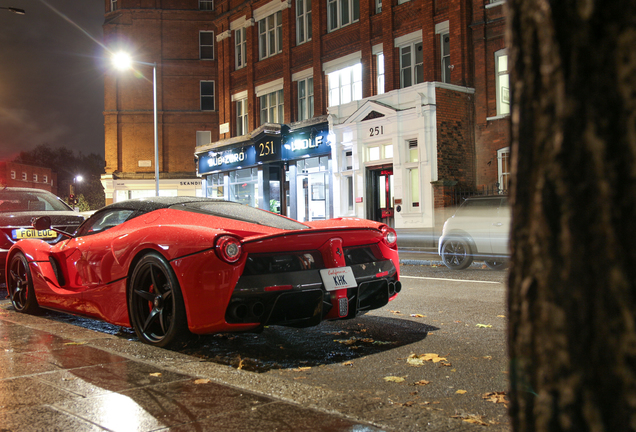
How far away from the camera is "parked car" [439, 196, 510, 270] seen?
11.5 metres

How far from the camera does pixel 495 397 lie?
3.37 meters

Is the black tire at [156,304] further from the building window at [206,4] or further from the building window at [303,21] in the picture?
the building window at [206,4]

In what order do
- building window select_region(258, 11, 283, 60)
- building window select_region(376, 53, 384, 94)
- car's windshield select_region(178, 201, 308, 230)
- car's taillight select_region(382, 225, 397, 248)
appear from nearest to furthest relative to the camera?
car's windshield select_region(178, 201, 308, 230) → car's taillight select_region(382, 225, 397, 248) → building window select_region(376, 53, 384, 94) → building window select_region(258, 11, 283, 60)

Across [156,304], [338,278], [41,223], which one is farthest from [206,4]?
[338,278]

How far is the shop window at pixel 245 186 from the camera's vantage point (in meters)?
28.6

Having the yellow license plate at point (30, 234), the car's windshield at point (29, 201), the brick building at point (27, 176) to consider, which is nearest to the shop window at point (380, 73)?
the car's windshield at point (29, 201)

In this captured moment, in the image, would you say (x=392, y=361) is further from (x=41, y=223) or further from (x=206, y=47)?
(x=206, y=47)

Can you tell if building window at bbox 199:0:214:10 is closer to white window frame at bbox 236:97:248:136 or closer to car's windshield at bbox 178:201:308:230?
white window frame at bbox 236:97:248:136

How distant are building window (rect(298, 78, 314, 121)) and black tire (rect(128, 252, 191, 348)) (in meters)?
21.2

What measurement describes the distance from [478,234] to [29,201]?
873cm

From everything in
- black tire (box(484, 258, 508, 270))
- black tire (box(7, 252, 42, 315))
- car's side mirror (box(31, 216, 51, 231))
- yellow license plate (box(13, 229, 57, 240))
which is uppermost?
car's side mirror (box(31, 216, 51, 231))

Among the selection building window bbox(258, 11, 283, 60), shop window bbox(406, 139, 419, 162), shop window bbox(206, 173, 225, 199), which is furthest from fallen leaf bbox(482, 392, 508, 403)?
shop window bbox(206, 173, 225, 199)

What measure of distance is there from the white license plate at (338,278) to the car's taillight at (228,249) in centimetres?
71

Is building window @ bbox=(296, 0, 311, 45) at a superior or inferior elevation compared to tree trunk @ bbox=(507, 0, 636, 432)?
superior
